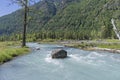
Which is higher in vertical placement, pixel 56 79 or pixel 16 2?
pixel 16 2

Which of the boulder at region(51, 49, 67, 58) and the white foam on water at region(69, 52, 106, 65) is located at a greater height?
the boulder at region(51, 49, 67, 58)

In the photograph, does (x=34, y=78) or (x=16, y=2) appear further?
(x=16, y=2)

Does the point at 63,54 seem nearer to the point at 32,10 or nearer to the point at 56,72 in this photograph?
the point at 56,72

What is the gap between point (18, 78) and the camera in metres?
19.5

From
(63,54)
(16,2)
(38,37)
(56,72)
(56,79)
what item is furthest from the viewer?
(38,37)

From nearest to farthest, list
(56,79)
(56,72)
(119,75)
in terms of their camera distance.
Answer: (56,79) < (119,75) < (56,72)

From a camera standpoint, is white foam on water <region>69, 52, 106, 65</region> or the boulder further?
the boulder

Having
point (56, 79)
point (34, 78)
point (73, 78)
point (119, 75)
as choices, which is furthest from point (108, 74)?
point (34, 78)

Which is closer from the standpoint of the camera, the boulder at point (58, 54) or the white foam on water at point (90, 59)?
the white foam on water at point (90, 59)

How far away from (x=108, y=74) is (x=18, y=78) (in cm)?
745

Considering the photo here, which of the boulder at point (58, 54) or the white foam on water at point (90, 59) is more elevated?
the boulder at point (58, 54)

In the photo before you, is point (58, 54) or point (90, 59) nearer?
point (90, 59)

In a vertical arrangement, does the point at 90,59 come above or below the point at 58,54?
below

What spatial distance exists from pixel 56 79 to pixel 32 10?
1396 inches
